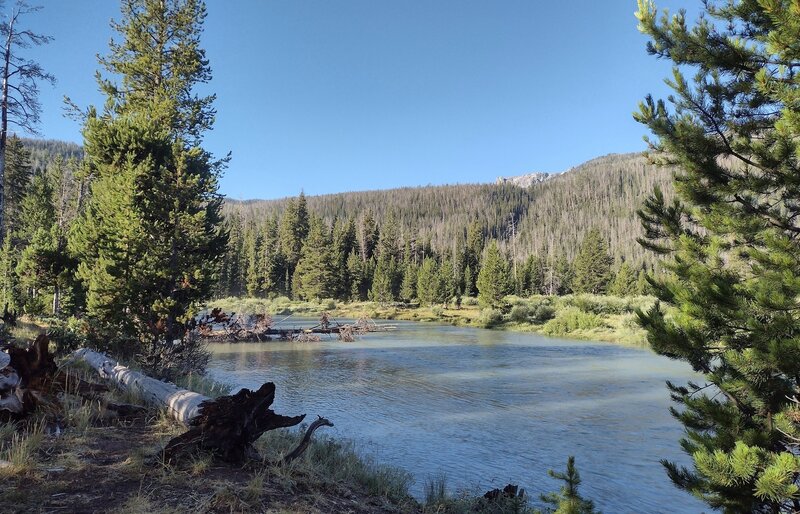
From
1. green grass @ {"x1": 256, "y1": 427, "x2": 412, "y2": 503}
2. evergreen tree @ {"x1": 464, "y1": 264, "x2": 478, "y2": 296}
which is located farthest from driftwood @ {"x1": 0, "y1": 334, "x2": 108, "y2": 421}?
evergreen tree @ {"x1": 464, "y1": 264, "x2": 478, "y2": 296}

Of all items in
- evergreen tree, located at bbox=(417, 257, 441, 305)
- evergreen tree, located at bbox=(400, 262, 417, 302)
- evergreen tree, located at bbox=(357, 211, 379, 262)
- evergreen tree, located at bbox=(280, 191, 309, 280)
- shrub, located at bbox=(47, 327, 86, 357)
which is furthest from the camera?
evergreen tree, located at bbox=(357, 211, 379, 262)

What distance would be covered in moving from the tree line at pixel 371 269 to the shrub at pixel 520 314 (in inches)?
386

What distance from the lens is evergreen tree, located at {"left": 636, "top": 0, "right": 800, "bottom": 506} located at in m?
4.55

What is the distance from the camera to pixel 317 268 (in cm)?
7369

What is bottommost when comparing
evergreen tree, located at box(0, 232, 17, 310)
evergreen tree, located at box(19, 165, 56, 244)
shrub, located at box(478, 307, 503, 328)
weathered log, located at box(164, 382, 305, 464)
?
shrub, located at box(478, 307, 503, 328)

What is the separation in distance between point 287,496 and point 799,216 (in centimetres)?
656

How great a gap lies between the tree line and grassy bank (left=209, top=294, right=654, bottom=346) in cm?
423

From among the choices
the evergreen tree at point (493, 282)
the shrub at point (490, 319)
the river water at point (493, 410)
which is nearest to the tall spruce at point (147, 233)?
the river water at point (493, 410)

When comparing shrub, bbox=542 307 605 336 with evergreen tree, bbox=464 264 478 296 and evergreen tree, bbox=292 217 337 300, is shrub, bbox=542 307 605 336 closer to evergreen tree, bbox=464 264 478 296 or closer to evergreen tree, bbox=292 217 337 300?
evergreen tree, bbox=464 264 478 296

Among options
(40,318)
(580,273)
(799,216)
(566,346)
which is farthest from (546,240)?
(799,216)

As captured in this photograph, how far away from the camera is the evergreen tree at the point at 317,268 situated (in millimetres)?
73375

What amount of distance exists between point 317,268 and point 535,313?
36789 mm

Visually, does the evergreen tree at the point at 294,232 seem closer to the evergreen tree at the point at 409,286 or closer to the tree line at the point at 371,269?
the tree line at the point at 371,269

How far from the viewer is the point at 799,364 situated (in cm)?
439
